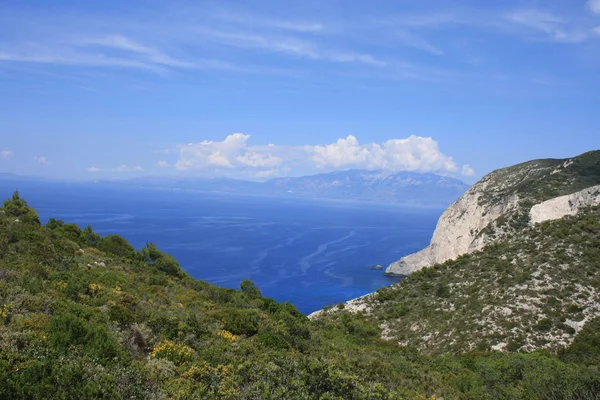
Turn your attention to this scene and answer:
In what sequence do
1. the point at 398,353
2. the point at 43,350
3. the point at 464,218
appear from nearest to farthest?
1. the point at 43,350
2. the point at 398,353
3. the point at 464,218

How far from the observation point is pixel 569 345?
22234 millimetres

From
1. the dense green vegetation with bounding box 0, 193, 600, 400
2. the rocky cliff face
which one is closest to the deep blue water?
the rocky cliff face

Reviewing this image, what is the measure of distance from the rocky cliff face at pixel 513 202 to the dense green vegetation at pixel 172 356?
33.0 meters

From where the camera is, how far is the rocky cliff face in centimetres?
5103

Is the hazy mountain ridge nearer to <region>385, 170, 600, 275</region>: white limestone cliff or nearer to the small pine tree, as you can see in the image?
<region>385, 170, 600, 275</region>: white limestone cliff

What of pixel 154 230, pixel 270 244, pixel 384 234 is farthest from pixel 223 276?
pixel 384 234

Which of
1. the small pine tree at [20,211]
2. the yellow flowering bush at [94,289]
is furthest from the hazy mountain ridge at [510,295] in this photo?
the small pine tree at [20,211]

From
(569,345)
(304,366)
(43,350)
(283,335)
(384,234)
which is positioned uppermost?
(43,350)

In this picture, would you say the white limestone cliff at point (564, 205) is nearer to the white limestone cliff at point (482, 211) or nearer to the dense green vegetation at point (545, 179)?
the white limestone cliff at point (482, 211)

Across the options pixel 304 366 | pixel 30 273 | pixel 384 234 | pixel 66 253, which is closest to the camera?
pixel 304 366

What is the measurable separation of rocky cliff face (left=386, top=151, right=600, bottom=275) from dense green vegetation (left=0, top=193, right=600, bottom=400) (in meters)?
33.0

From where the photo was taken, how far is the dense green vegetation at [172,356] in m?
7.08

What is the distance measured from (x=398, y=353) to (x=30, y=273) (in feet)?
52.3

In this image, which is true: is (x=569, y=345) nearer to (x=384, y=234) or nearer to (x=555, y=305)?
(x=555, y=305)
